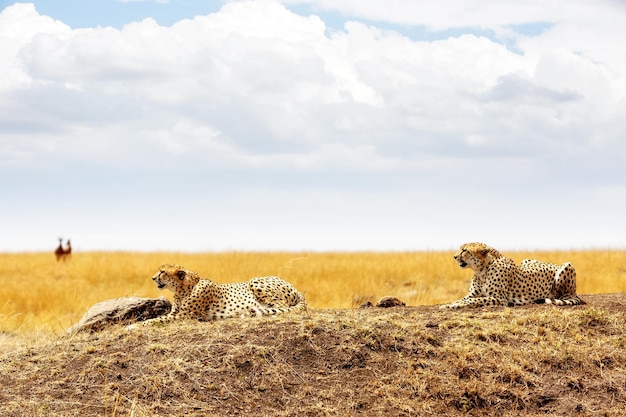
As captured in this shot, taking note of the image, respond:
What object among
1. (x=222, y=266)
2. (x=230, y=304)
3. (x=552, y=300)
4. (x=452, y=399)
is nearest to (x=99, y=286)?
(x=222, y=266)

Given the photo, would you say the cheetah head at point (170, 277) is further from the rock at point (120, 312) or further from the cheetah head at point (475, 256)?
the cheetah head at point (475, 256)

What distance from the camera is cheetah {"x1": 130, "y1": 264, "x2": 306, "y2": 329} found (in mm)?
9147

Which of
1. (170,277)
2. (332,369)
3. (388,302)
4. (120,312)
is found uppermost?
(170,277)

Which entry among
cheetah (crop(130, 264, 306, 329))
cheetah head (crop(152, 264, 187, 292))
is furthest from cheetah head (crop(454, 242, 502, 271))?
cheetah head (crop(152, 264, 187, 292))

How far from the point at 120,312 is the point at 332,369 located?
3.55 meters

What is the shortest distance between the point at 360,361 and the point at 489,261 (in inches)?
125

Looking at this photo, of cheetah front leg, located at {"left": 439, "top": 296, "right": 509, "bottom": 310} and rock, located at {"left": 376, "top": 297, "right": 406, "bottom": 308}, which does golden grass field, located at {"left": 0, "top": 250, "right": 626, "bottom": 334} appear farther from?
cheetah front leg, located at {"left": 439, "top": 296, "right": 509, "bottom": 310}

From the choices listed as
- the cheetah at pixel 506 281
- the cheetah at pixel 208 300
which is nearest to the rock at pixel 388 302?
the cheetah at pixel 506 281

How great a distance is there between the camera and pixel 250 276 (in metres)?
18.9

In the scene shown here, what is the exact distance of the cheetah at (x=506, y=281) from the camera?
9.93 m

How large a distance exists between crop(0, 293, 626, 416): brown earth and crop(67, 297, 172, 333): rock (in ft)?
3.22

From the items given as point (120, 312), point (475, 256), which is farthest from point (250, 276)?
point (475, 256)

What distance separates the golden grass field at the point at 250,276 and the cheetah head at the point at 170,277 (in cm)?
415

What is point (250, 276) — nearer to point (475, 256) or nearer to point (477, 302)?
point (475, 256)
